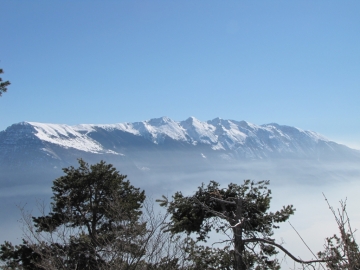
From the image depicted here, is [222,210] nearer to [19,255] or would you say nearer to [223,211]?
[223,211]

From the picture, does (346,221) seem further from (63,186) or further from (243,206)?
(63,186)

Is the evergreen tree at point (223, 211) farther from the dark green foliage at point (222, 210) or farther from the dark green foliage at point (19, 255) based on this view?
the dark green foliage at point (19, 255)

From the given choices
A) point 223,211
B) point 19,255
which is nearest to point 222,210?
point 223,211

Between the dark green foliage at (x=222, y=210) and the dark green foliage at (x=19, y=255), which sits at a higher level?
Result: the dark green foliage at (x=222, y=210)

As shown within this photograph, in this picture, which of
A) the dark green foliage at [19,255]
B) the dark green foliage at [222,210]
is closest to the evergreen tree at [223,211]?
the dark green foliage at [222,210]

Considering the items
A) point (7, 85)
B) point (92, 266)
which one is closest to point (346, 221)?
point (7, 85)

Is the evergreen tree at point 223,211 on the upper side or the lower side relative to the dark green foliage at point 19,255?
upper

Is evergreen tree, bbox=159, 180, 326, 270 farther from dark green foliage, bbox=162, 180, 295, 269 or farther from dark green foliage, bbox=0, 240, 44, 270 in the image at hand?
dark green foliage, bbox=0, 240, 44, 270

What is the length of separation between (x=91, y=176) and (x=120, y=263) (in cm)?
1327

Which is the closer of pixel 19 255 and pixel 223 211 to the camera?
pixel 223 211

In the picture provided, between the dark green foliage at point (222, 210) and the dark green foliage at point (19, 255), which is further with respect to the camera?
the dark green foliage at point (19, 255)

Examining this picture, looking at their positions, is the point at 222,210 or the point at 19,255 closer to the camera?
the point at 222,210

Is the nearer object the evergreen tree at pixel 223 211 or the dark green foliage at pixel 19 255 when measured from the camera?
the evergreen tree at pixel 223 211

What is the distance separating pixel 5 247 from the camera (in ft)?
64.5
